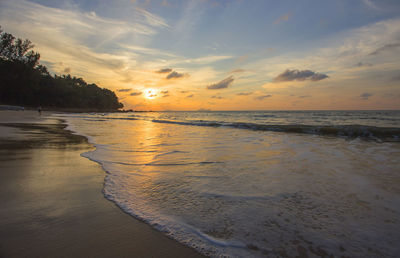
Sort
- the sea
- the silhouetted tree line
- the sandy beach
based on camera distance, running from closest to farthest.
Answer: the sandy beach → the sea → the silhouetted tree line

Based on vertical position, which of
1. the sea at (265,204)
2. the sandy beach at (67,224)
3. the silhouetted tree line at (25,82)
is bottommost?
the sea at (265,204)

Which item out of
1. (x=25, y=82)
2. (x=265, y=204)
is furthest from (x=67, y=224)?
(x=25, y=82)

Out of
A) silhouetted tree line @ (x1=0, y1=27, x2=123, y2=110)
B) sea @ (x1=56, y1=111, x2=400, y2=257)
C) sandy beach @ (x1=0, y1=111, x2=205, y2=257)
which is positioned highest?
silhouetted tree line @ (x1=0, y1=27, x2=123, y2=110)

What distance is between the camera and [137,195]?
2.89 m

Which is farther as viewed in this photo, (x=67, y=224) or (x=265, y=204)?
(x=265, y=204)

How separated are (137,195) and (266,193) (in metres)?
1.77

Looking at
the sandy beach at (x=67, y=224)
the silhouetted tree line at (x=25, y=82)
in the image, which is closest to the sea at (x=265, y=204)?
the sandy beach at (x=67, y=224)

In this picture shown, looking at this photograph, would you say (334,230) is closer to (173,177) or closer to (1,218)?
(173,177)

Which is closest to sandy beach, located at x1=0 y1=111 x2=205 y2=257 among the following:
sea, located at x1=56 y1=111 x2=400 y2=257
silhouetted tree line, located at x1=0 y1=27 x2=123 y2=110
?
sea, located at x1=56 y1=111 x2=400 y2=257

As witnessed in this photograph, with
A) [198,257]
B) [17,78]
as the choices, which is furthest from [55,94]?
[198,257]

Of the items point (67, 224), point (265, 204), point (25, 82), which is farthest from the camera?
point (25, 82)

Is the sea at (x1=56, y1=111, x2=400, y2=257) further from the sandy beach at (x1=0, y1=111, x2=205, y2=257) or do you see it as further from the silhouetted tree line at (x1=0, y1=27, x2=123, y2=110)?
the silhouetted tree line at (x1=0, y1=27, x2=123, y2=110)

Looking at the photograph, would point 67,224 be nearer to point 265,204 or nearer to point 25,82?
point 265,204

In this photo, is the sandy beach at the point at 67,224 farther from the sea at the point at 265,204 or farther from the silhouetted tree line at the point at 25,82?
the silhouetted tree line at the point at 25,82
